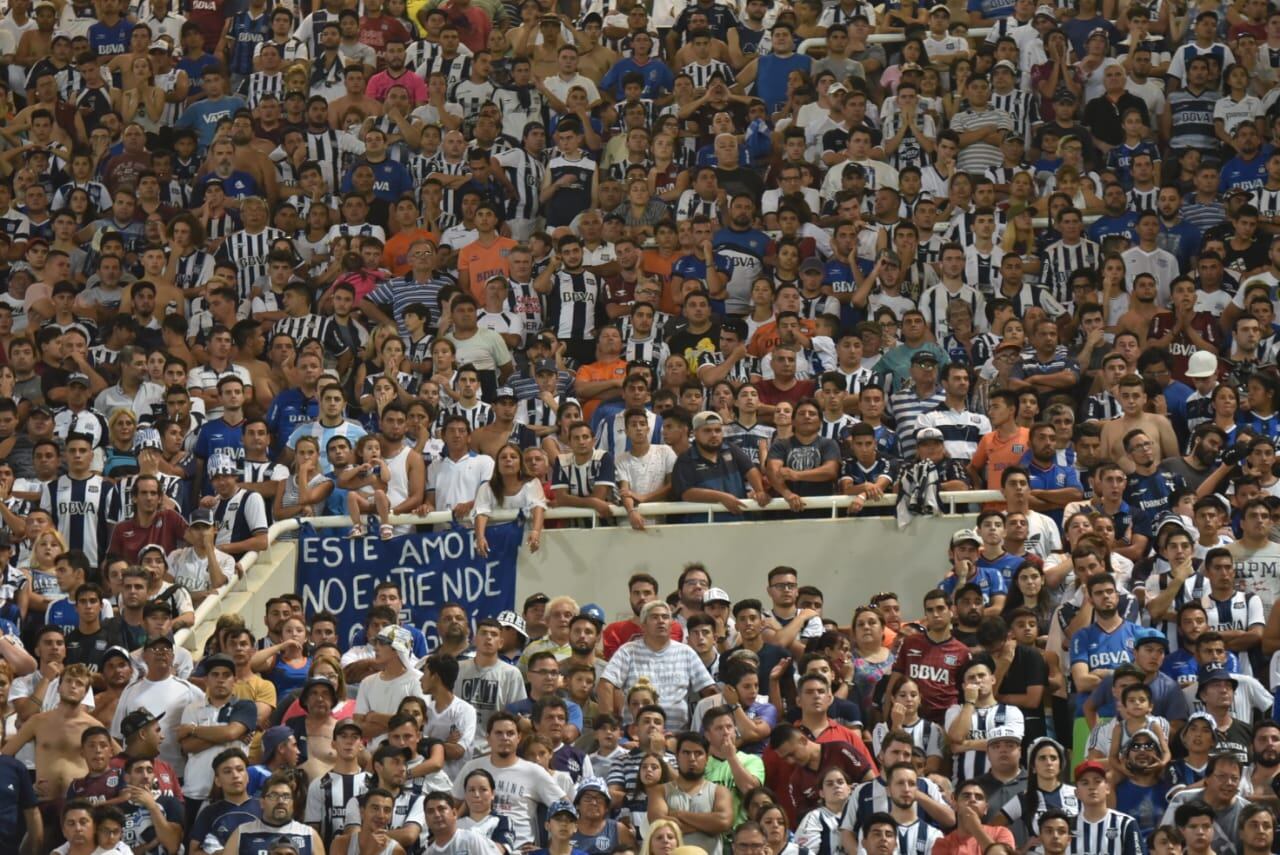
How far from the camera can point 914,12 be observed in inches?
1041

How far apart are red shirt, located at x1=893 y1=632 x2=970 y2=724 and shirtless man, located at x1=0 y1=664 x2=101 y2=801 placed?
200 inches

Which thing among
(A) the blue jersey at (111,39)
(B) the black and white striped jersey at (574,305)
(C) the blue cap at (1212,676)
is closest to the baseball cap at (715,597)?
(C) the blue cap at (1212,676)

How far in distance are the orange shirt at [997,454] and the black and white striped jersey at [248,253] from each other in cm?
709


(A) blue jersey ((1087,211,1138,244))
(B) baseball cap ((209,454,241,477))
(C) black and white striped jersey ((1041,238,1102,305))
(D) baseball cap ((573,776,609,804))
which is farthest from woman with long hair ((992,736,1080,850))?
(A) blue jersey ((1087,211,1138,244))

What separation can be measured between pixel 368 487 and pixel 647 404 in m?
2.34

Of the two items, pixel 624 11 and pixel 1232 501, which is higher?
pixel 624 11

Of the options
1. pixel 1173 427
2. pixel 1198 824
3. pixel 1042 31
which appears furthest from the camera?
pixel 1042 31

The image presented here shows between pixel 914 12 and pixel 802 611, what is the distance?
10161 millimetres

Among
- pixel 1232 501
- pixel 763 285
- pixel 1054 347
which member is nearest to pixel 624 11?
pixel 763 285

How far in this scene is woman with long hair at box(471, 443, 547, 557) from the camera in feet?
63.2

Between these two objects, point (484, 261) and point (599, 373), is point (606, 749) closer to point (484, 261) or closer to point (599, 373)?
point (599, 373)

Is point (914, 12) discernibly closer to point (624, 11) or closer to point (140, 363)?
point (624, 11)

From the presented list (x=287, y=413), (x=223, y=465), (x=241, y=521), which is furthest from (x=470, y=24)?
(x=241, y=521)

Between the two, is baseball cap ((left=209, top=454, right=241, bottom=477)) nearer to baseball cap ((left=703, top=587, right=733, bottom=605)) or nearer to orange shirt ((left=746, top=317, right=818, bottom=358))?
baseball cap ((left=703, top=587, right=733, bottom=605))
